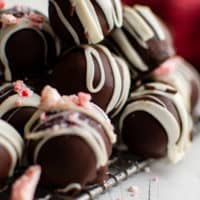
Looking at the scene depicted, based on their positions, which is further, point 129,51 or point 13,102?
point 129,51

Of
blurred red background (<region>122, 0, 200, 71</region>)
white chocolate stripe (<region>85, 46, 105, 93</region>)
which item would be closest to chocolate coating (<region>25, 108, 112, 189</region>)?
white chocolate stripe (<region>85, 46, 105, 93</region>)

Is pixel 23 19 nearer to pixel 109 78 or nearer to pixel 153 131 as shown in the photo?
pixel 109 78

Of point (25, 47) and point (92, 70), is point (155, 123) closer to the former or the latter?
point (92, 70)

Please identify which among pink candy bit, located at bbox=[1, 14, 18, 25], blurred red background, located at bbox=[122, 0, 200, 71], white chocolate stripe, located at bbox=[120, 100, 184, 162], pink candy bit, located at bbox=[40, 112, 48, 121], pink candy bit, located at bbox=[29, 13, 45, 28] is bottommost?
blurred red background, located at bbox=[122, 0, 200, 71]

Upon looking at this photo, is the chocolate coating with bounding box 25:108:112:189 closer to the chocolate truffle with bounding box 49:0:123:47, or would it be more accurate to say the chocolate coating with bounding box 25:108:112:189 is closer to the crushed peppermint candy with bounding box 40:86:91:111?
the crushed peppermint candy with bounding box 40:86:91:111

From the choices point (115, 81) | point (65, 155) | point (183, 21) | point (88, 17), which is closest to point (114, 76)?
point (115, 81)
